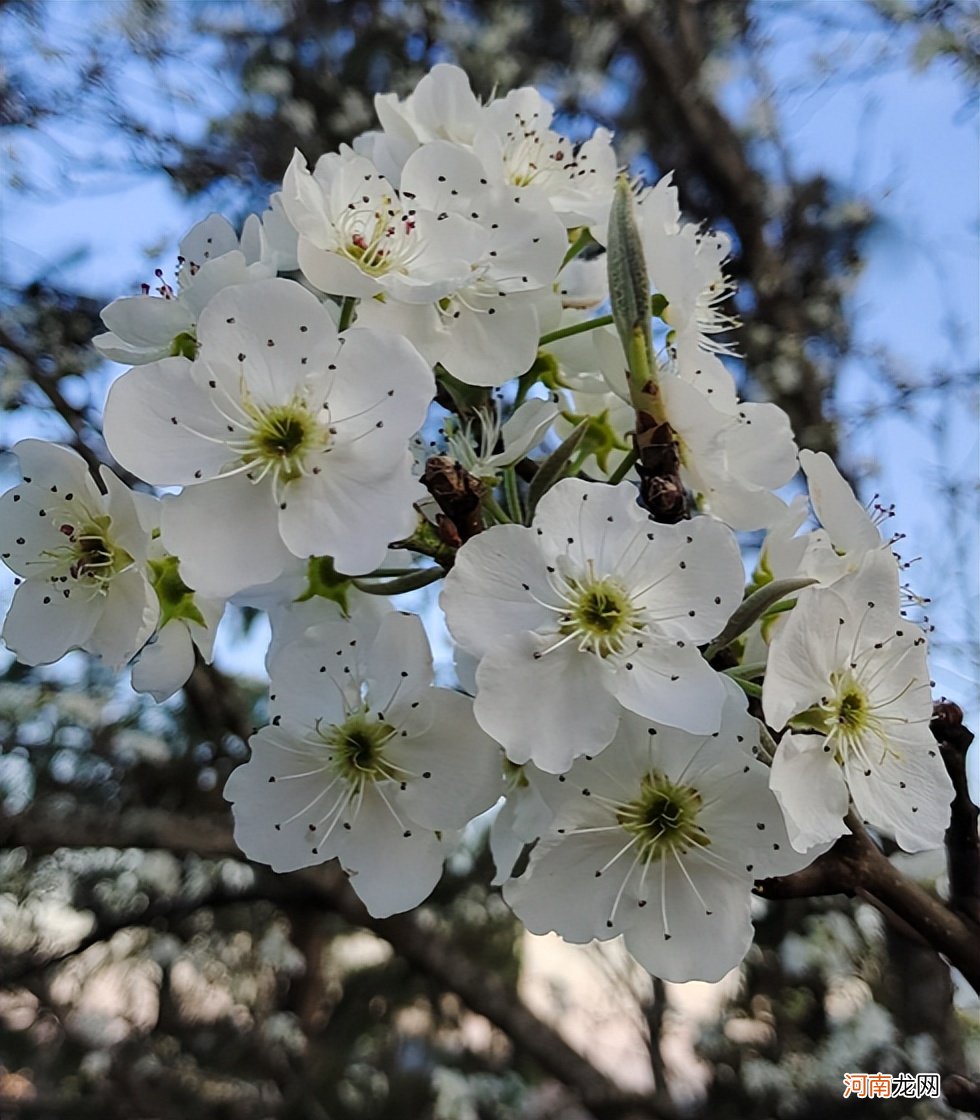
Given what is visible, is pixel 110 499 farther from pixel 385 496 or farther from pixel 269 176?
pixel 269 176

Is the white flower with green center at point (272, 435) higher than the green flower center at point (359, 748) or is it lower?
higher

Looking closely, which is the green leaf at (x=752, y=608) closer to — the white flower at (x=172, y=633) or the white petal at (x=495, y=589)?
the white petal at (x=495, y=589)

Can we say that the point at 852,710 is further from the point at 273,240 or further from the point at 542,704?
the point at 273,240

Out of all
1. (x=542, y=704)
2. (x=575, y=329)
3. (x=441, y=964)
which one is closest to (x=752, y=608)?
(x=542, y=704)

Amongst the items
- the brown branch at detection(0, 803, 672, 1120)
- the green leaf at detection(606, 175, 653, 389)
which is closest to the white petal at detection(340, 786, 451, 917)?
the green leaf at detection(606, 175, 653, 389)

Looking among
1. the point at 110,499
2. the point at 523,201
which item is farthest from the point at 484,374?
the point at 110,499

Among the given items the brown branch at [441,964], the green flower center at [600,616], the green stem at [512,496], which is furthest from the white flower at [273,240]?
the brown branch at [441,964]

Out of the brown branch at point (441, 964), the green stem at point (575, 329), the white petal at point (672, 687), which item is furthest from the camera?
the brown branch at point (441, 964)
